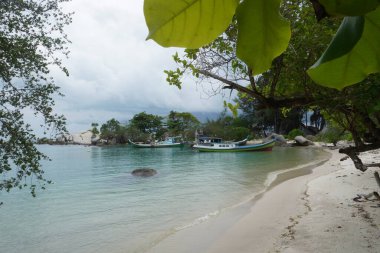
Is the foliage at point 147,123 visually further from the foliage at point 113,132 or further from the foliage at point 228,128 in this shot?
the foliage at point 228,128

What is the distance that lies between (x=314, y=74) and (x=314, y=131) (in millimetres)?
53296

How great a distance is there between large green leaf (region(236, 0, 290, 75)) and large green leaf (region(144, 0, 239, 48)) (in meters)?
0.02

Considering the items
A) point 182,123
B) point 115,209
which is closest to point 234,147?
point 182,123

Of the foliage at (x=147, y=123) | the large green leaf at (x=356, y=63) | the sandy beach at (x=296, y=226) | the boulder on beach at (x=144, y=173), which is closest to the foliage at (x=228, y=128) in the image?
the foliage at (x=147, y=123)

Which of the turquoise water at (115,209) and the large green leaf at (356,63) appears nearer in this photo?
the large green leaf at (356,63)

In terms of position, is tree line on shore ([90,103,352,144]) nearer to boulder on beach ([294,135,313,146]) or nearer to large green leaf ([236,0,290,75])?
boulder on beach ([294,135,313,146])

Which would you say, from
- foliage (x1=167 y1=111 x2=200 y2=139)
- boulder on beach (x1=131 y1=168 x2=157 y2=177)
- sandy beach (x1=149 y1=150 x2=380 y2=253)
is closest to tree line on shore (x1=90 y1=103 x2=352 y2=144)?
foliage (x1=167 y1=111 x2=200 y2=139)

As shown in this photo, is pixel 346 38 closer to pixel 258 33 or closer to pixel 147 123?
pixel 258 33

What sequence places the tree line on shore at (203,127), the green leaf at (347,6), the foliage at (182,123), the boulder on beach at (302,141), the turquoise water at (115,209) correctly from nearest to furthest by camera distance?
the green leaf at (347,6) < the turquoise water at (115,209) < the boulder on beach at (302,141) < the tree line on shore at (203,127) < the foliage at (182,123)

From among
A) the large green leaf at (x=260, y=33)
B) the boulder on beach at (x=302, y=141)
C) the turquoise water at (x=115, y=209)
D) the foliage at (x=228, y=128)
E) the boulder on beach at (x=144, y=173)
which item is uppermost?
the foliage at (x=228, y=128)

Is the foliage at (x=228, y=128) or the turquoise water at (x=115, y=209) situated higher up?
the foliage at (x=228, y=128)

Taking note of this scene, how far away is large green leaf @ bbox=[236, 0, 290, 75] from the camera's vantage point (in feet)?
0.96

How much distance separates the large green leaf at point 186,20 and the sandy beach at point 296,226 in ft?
22.5

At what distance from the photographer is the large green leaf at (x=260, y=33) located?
292 mm
